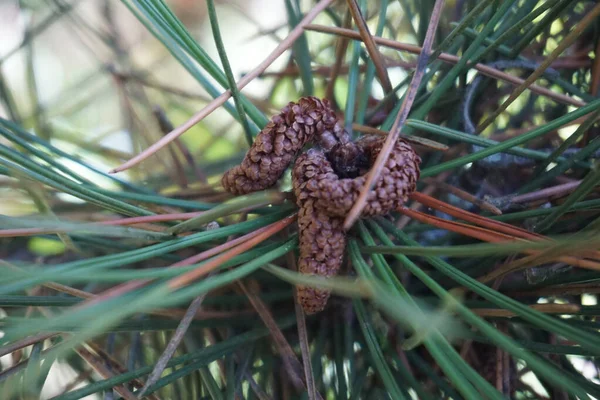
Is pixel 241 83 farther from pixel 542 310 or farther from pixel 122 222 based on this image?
pixel 542 310

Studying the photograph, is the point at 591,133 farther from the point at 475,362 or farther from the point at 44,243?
the point at 44,243

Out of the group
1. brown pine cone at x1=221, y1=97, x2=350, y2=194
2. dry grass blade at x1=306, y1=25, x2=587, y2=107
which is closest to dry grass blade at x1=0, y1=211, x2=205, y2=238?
brown pine cone at x1=221, y1=97, x2=350, y2=194

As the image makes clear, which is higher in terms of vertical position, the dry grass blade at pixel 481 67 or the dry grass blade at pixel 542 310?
the dry grass blade at pixel 481 67

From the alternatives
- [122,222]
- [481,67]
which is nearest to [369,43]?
[481,67]

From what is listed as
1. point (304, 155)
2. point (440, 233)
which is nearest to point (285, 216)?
point (304, 155)

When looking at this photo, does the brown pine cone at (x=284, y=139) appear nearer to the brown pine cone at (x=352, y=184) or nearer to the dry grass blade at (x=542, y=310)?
the brown pine cone at (x=352, y=184)

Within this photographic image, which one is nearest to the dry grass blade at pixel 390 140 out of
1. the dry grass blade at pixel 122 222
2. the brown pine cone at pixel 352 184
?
the brown pine cone at pixel 352 184
